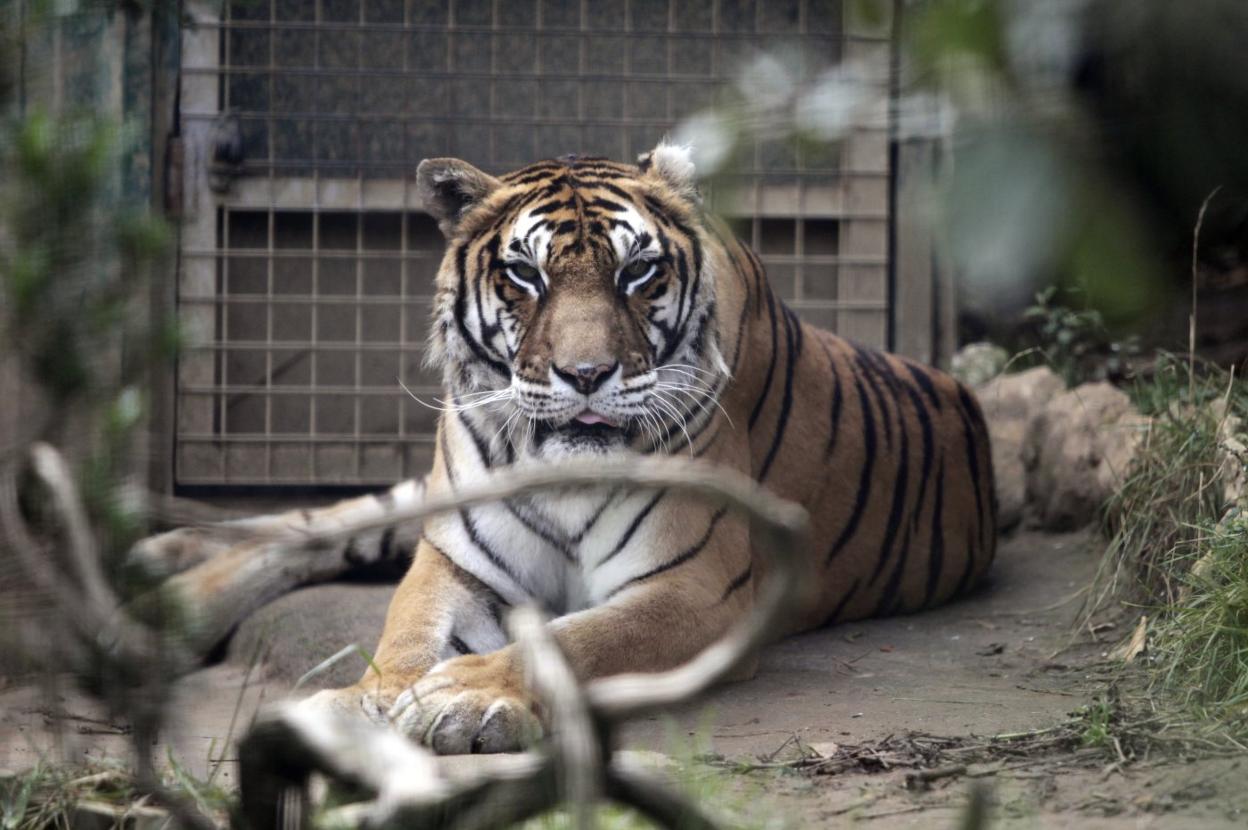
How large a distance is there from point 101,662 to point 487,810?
43cm

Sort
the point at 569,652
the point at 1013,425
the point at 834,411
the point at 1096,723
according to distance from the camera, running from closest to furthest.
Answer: the point at 1096,723 → the point at 569,652 → the point at 834,411 → the point at 1013,425

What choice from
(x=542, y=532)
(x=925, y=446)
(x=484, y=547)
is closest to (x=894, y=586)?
(x=925, y=446)

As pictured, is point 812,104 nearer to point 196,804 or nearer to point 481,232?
point 196,804

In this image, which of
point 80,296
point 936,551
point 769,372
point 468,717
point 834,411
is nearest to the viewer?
point 80,296

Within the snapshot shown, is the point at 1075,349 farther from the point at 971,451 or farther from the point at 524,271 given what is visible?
the point at 524,271

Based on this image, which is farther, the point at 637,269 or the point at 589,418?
the point at 637,269

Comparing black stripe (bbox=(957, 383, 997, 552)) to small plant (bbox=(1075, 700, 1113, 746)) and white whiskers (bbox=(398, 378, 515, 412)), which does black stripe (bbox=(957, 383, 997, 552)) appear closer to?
white whiskers (bbox=(398, 378, 515, 412))

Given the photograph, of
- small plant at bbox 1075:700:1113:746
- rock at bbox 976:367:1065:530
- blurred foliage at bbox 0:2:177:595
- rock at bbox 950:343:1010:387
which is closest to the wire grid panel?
rock at bbox 950:343:1010:387

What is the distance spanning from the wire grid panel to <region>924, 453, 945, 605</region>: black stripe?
1.63 meters

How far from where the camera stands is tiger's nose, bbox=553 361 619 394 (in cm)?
335

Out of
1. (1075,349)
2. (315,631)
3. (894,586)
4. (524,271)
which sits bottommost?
(315,631)

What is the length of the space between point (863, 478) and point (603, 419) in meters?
1.19

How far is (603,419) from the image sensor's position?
342cm

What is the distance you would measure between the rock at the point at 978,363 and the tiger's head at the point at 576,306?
7.90 ft
